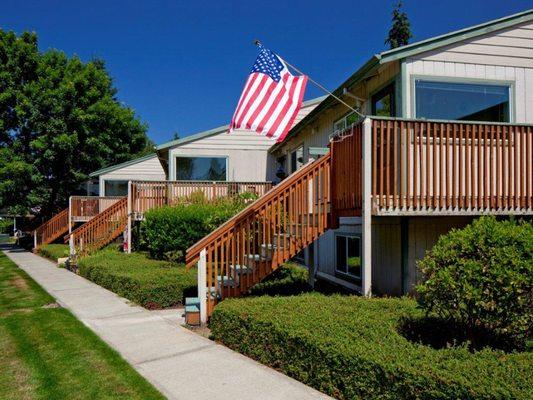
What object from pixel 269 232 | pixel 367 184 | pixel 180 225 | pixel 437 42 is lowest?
pixel 180 225

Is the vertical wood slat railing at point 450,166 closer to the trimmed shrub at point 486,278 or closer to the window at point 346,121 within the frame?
the trimmed shrub at point 486,278

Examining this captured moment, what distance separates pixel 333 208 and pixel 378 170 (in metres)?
1.13

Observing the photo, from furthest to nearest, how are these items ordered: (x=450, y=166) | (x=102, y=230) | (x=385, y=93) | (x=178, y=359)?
(x=102, y=230) < (x=385, y=93) < (x=450, y=166) < (x=178, y=359)

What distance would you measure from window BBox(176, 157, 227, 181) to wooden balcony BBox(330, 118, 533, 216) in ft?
35.9

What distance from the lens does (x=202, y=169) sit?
57.6ft

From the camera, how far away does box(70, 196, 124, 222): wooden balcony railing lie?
862 inches

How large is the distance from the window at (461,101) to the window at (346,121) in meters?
2.29

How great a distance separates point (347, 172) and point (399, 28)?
115ft

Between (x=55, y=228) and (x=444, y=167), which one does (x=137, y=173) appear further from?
(x=444, y=167)

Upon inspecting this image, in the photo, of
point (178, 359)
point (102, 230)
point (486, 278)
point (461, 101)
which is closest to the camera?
point (486, 278)

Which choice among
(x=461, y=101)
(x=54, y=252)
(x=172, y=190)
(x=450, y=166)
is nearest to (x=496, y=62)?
(x=461, y=101)


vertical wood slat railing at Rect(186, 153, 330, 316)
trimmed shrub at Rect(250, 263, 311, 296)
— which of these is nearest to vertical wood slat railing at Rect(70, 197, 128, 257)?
trimmed shrub at Rect(250, 263, 311, 296)

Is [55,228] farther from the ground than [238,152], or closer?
closer

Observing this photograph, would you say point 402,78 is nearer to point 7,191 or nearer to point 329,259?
point 329,259
